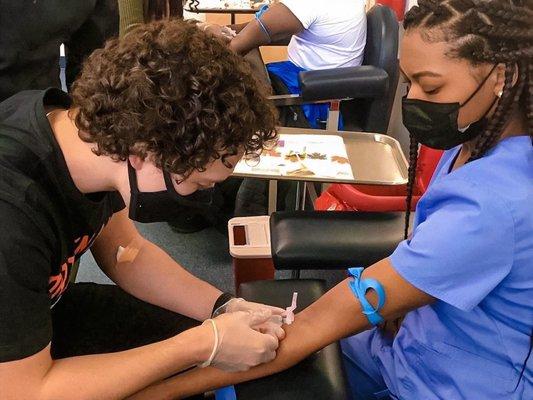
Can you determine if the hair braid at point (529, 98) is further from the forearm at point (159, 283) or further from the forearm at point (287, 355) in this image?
the forearm at point (159, 283)

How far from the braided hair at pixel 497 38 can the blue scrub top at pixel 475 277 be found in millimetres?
57

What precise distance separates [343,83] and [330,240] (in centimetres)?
102

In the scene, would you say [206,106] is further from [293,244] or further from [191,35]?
[293,244]

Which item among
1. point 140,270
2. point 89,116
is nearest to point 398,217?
point 140,270

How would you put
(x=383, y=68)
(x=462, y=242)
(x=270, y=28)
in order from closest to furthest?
(x=462, y=242)
(x=383, y=68)
(x=270, y=28)

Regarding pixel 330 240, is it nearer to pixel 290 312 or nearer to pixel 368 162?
pixel 290 312

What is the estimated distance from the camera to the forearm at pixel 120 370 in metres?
0.93

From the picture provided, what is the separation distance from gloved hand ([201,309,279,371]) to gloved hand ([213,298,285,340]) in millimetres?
→ 24

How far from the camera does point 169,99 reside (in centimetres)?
85

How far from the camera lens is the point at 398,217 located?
135 centimetres

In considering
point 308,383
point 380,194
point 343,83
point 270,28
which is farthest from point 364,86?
point 308,383

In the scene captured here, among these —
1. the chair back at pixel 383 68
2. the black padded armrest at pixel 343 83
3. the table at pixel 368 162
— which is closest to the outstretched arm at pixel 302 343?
the table at pixel 368 162

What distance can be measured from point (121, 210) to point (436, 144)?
705 millimetres

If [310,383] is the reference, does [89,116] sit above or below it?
above
